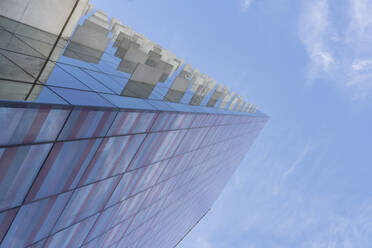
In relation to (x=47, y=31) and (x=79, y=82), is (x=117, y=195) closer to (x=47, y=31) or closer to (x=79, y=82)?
(x=79, y=82)

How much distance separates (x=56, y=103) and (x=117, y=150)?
738 cm

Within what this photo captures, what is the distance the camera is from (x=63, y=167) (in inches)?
591

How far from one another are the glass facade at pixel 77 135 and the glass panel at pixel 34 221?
6cm

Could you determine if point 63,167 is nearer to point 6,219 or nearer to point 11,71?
point 6,219

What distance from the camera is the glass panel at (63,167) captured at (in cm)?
1389

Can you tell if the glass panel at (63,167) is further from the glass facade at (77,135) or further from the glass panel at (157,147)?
the glass panel at (157,147)

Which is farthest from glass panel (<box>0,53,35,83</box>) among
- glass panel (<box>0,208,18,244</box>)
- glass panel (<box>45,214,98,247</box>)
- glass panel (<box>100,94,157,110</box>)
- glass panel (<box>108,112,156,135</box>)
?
glass panel (<box>45,214,98,247</box>)

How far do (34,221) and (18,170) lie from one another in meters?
4.35

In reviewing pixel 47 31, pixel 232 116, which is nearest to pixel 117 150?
pixel 47 31

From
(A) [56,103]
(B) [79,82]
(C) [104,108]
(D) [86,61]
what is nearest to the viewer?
(A) [56,103]

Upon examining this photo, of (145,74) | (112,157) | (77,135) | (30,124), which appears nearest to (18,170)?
(30,124)

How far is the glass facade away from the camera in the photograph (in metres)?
12.2

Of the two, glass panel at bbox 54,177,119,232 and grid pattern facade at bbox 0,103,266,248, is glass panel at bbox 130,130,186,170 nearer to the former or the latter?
grid pattern facade at bbox 0,103,266,248

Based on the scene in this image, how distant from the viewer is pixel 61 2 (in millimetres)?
13750
